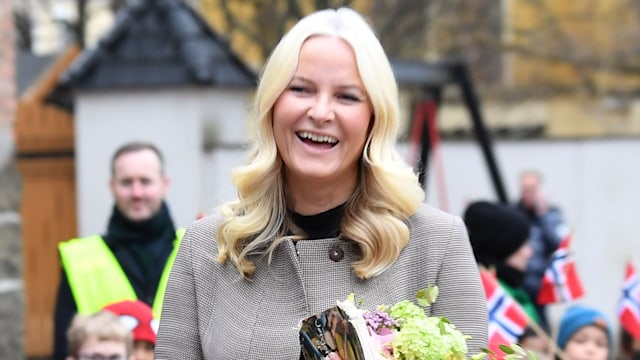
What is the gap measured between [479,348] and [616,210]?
24.5 feet

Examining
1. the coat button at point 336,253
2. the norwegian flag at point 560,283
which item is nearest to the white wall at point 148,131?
the norwegian flag at point 560,283

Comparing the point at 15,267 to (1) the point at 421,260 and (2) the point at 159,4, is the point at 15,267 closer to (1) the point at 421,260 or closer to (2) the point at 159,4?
(2) the point at 159,4

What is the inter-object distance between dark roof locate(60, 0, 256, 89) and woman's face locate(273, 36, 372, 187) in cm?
466

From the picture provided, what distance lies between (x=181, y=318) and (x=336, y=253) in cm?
35

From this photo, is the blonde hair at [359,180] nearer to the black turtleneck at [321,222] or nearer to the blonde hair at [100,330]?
the black turtleneck at [321,222]

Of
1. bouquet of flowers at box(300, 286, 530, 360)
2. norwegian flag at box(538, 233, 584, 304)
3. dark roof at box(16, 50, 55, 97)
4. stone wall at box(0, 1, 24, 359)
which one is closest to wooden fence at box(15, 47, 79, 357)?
stone wall at box(0, 1, 24, 359)

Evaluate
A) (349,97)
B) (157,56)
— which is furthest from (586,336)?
(157,56)

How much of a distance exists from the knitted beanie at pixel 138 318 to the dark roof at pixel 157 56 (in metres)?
2.89

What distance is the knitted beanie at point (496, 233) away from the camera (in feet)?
18.5

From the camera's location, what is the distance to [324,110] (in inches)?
98.8

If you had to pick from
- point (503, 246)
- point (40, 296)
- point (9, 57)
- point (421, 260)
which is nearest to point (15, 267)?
point (9, 57)

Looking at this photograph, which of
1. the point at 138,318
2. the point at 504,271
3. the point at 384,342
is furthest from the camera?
the point at 504,271

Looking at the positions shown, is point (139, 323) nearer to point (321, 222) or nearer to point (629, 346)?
point (321, 222)

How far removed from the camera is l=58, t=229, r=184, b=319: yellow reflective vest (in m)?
4.64
